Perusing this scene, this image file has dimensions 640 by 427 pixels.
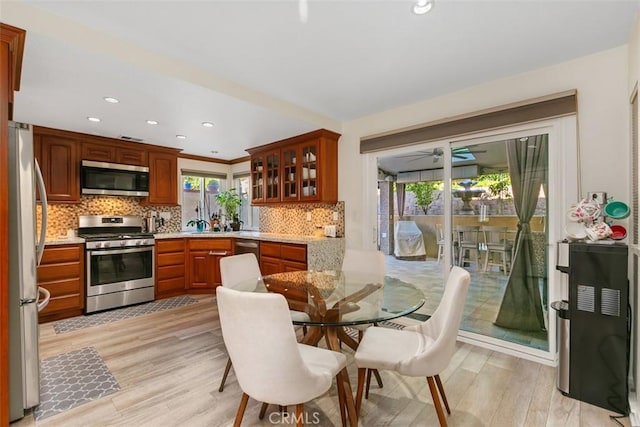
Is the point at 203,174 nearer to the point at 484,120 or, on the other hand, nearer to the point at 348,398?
the point at 484,120

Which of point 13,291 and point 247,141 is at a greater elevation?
point 247,141

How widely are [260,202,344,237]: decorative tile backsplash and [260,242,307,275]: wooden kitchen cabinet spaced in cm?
64

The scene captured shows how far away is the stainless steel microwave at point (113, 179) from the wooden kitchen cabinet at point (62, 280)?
844mm

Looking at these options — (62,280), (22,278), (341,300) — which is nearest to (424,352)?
(341,300)

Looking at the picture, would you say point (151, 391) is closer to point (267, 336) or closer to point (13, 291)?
point (13, 291)

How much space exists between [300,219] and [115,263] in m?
2.49

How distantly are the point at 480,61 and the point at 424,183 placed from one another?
1361 millimetres

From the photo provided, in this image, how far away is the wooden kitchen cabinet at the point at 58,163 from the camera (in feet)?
Result: 11.8

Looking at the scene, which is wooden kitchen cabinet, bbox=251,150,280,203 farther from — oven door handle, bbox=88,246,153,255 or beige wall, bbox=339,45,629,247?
beige wall, bbox=339,45,629,247

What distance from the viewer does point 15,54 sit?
6.18 ft

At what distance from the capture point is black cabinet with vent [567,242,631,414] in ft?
6.14

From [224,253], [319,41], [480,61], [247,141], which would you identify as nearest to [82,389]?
[224,253]

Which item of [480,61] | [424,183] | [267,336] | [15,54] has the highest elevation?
[480,61]

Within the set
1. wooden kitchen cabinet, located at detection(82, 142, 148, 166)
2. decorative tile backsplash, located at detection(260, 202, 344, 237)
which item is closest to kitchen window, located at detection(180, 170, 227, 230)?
wooden kitchen cabinet, located at detection(82, 142, 148, 166)
